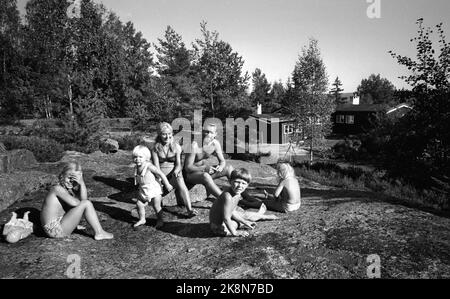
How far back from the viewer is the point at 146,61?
4278 centimetres

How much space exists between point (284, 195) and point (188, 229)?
2.00 metres

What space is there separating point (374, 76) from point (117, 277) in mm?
102193

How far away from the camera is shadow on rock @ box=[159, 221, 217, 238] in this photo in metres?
5.35

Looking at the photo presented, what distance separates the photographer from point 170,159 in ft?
20.6

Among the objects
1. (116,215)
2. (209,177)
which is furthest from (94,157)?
(209,177)

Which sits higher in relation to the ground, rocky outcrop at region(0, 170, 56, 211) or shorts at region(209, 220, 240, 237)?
rocky outcrop at region(0, 170, 56, 211)

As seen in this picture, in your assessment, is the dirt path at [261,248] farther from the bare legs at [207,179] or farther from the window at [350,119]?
the window at [350,119]

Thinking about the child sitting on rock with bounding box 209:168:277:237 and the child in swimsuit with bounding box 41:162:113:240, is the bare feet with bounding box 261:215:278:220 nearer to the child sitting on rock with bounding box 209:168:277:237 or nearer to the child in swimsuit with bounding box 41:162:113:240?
the child sitting on rock with bounding box 209:168:277:237

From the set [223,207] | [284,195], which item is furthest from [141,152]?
[284,195]

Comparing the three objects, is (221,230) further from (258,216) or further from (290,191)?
(290,191)

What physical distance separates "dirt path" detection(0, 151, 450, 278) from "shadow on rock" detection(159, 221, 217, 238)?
0.06 feet

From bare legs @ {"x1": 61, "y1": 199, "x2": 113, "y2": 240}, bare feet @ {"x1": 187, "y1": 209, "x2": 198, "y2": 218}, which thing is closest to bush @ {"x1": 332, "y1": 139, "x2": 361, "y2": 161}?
bare feet @ {"x1": 187, "y1": 209, "x2": 198, "y2": 218}

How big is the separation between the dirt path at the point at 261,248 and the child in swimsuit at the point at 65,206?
235 millimetres

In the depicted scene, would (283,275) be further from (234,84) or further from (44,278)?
(234,84)
